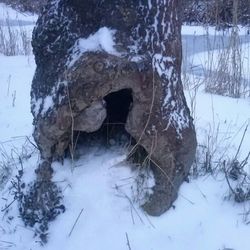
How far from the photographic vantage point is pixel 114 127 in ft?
9.81

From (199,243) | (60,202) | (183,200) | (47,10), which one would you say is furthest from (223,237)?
(47,10)

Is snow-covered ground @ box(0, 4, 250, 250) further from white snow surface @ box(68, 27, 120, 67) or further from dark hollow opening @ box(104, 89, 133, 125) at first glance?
white snow surface @ box(68, 27, 120, 67)

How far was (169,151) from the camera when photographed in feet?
8.39

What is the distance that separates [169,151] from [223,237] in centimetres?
54

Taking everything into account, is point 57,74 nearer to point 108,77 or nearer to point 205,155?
point 108,77

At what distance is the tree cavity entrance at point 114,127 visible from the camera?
9.59 feet

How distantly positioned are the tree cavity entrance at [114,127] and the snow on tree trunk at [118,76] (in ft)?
1.18

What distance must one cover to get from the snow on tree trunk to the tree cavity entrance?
1.18 feet

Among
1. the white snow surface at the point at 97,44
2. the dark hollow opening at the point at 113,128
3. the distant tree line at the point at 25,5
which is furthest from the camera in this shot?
the distant tree line at the point at 25,5

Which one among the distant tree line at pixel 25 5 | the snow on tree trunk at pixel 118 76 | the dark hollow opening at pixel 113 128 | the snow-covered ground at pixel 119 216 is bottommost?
the distant tree line at pixel 25 5

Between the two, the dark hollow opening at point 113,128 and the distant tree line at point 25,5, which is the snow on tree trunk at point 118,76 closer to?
the dark hollow opening at point 113,128

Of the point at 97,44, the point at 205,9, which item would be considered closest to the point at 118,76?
A: the point at 97,44

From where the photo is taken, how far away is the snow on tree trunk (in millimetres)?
2412

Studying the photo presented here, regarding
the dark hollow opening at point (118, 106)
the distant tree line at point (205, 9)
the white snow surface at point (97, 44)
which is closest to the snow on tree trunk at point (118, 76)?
the white snow surface at point (97, 44)
